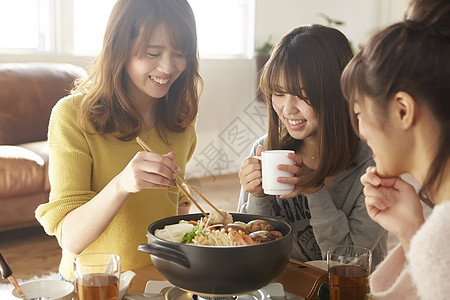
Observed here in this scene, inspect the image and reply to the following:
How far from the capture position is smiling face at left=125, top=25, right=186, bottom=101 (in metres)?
1.60

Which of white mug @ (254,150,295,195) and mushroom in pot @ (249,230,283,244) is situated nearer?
mushroom in pot @ (249,230,283,244)

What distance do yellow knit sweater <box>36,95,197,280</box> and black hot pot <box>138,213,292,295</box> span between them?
0.52m

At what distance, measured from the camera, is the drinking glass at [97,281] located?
3.51ft

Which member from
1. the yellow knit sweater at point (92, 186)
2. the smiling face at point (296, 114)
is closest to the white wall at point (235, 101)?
the yellow knit sweater at point (92, 186)

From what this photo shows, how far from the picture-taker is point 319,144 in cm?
164

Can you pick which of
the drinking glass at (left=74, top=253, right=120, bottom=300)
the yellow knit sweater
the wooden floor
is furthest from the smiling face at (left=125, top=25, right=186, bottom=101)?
the wooden floor

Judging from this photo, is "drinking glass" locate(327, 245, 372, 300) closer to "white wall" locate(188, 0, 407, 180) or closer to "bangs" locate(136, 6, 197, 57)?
"bangs" locate(136, 6, 197, 57)

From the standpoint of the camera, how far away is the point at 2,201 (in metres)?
3.62

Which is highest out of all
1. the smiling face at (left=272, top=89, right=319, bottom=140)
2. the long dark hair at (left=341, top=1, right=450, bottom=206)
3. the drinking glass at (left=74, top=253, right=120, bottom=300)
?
the long dark hair at (left=341, top=1, right=450, bottom=206)

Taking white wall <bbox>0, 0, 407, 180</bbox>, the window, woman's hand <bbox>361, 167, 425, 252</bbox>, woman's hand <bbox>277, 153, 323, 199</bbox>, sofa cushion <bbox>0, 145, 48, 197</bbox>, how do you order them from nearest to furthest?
woman's hand <bbox>361, 167, 425, 252</bbox>, woman's hand <bbox>277, 153, 323, 199</bbox>, sofa cushion <bbox>0, 145, 48, 197</bbox>, the window, white wall <bbox>0, 0, 407, 180</bbox>

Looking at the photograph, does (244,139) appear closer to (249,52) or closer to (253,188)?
(249,52)

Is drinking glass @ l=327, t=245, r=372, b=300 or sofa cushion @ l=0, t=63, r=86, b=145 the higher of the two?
drinking glass @ l=327, t=245, r=372, b=300

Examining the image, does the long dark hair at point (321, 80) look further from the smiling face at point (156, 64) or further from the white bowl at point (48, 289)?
the white bowl at point (48, 289)

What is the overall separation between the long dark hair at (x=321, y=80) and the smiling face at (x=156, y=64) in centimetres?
28
